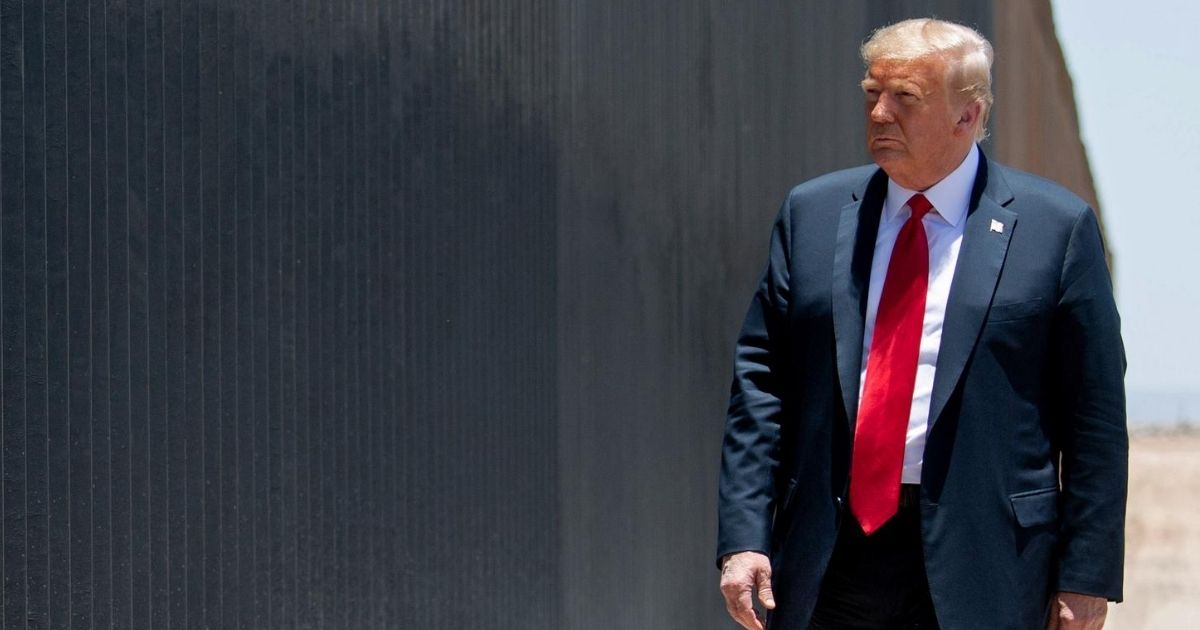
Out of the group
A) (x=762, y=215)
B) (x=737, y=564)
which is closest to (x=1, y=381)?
(x=737, y=564)

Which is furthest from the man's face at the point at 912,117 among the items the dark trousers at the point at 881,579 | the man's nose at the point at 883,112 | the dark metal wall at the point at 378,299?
the dark metal wall at the point at 378,299

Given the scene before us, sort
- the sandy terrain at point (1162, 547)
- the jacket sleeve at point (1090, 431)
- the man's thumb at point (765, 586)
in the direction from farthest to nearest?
the sandy terrain at point (1162, 547) < the man's thumb at point (765, 586) < the jacket sleeve at point (1090, 431)

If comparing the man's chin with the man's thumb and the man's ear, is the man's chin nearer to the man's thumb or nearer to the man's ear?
the man's ear

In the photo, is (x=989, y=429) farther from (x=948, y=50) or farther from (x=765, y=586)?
(x=948, y=50)

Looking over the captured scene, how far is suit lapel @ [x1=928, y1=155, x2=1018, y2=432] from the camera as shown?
132 inches

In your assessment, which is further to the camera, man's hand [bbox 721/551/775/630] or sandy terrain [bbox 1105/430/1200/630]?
sandy terrain [bbox 1105/430/1200/630]

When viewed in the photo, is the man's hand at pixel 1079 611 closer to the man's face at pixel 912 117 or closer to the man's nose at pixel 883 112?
the man's face at pixel 912 117

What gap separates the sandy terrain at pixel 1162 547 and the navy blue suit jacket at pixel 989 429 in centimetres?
1159

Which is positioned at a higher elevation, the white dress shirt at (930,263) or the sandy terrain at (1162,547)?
the white dress shirt at (930,263)

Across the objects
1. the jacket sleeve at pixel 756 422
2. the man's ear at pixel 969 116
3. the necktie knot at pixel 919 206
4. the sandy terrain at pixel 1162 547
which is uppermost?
the man's ear at pixel 969 116

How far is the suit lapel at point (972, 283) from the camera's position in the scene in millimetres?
3350

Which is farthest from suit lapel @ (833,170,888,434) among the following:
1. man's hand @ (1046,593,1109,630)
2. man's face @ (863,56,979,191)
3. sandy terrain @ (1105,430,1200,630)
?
sandy terrain @ (1105,430,1200,630)

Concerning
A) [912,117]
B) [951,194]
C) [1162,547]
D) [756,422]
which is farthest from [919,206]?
[1162,547]

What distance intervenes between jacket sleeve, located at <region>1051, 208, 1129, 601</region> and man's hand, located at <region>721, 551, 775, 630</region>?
21.3 inches
